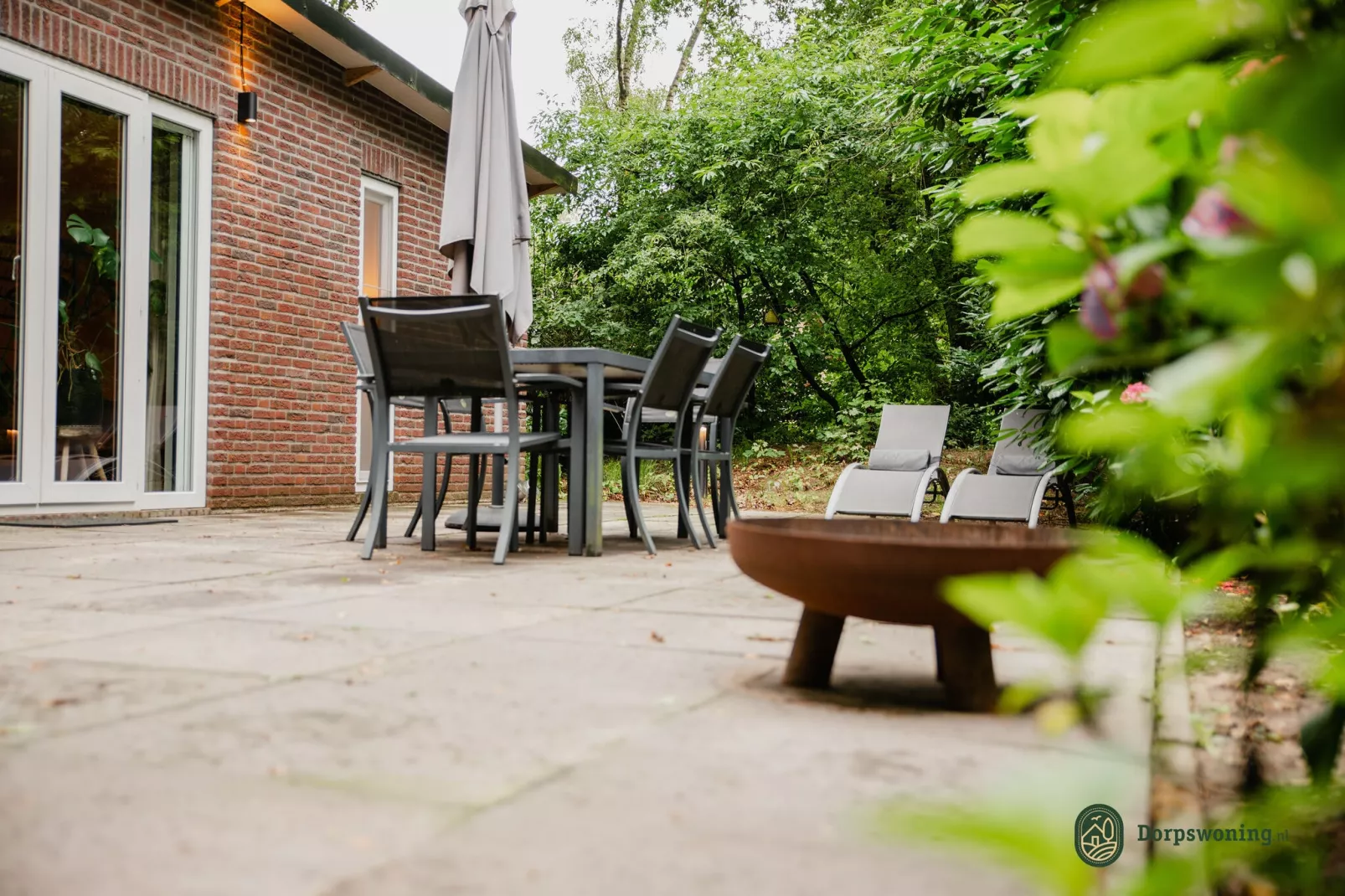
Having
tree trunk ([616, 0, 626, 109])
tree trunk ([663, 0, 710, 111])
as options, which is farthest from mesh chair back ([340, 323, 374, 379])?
tree trunk ([663, 0, 710, 111])

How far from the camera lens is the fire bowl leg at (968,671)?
171 cm

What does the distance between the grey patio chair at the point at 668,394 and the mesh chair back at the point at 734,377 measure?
5.0 inches

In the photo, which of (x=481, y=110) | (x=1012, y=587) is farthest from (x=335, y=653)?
(x=481, y=110)

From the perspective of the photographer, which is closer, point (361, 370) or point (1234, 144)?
point (1234, 144)

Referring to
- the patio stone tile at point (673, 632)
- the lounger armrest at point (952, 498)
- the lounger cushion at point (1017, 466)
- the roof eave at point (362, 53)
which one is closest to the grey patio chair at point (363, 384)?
the patio stone tile at point (673, 632)

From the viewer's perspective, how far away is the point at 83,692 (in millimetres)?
1717

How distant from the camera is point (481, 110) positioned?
5.55 metres

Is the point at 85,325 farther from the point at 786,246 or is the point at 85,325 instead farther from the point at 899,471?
the point at 786,246

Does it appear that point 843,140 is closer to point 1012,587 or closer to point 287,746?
point 287,746

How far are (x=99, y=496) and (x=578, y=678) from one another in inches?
194

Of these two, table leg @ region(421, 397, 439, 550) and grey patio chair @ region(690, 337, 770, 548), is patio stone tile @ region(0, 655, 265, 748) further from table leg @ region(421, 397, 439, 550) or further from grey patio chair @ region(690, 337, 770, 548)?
grey patio chair @ region(690, 337, 770, 548)

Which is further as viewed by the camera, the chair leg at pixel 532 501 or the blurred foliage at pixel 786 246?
the blurred foliage at pixel 786 246

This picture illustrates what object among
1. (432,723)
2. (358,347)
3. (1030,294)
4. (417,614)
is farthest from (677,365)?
(1030,294)

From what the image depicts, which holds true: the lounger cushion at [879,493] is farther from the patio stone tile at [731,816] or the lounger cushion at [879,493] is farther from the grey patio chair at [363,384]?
the patio stone tile at [731,816]
